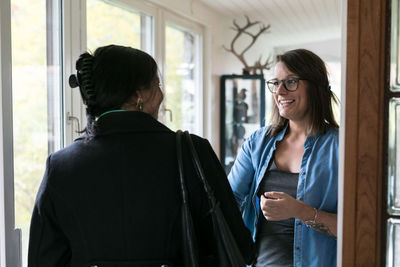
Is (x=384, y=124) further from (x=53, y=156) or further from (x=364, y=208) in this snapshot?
(x=53, y=156)

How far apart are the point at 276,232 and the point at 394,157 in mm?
687

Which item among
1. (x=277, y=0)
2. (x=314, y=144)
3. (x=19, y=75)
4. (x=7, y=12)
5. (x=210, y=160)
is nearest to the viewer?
(x=210, y=160)

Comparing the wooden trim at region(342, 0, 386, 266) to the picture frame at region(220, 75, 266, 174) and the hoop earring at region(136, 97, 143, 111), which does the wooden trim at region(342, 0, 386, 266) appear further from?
the picture frame at region(220, 75, 266, 174)

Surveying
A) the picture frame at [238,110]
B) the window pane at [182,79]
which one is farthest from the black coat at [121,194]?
the picture frame at [238,110]

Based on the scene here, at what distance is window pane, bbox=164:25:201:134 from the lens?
13.5ft

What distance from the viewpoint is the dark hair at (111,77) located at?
1092 millimetres

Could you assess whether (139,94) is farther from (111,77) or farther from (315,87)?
(315,87)

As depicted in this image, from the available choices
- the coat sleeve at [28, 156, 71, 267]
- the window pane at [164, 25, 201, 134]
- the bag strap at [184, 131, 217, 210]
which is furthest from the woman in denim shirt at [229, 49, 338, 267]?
the window pane at [164, 25, 201, 134]

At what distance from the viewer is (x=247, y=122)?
A: 5309mm

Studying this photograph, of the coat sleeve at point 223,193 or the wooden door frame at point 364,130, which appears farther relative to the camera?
the coat sleeve at point 223,193

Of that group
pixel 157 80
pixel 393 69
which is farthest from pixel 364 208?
pixel 157 80

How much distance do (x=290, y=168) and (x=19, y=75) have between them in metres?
1.30

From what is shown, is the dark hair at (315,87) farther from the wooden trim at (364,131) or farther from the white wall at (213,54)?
the white wall at (213,54)

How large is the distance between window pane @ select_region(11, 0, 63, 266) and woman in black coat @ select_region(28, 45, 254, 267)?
3.52ft
